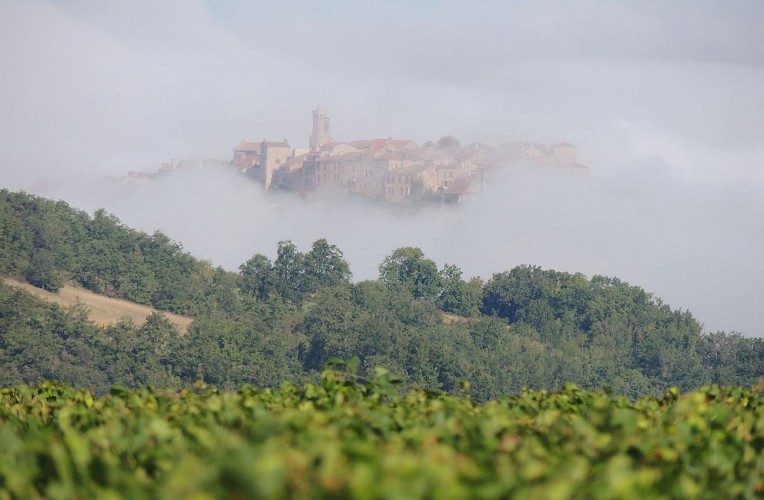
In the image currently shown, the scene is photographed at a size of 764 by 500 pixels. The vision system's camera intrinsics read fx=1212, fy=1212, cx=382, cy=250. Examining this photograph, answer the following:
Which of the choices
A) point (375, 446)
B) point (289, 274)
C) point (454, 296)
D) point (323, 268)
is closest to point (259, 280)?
point (289, 274)

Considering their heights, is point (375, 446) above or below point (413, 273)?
above

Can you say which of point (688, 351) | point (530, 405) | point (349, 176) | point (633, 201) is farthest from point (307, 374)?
point (633, 201)

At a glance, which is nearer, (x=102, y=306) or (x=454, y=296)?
(x=102, y=306)

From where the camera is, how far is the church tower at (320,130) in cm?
18825

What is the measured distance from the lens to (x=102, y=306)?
270ft

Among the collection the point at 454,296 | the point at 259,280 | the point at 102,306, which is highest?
the point at 259,280

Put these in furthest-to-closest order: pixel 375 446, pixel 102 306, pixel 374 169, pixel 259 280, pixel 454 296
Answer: pixel 374 169 < pixel 454 296 < pixel 259 280 < pixel 102 306 < pixel 375 446

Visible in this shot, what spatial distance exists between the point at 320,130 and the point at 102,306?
108809mm

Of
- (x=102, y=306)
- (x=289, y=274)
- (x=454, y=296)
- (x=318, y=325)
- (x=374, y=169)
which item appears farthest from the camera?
(x=374, y=169)

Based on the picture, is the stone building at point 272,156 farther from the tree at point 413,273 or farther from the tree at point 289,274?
the tree at point 289,274

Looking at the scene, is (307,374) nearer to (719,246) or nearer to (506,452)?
(506,452)

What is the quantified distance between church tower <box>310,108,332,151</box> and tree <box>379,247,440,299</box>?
81953mm

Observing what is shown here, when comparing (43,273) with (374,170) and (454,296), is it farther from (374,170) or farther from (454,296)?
(374,170)

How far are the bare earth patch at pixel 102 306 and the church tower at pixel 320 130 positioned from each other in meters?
104
